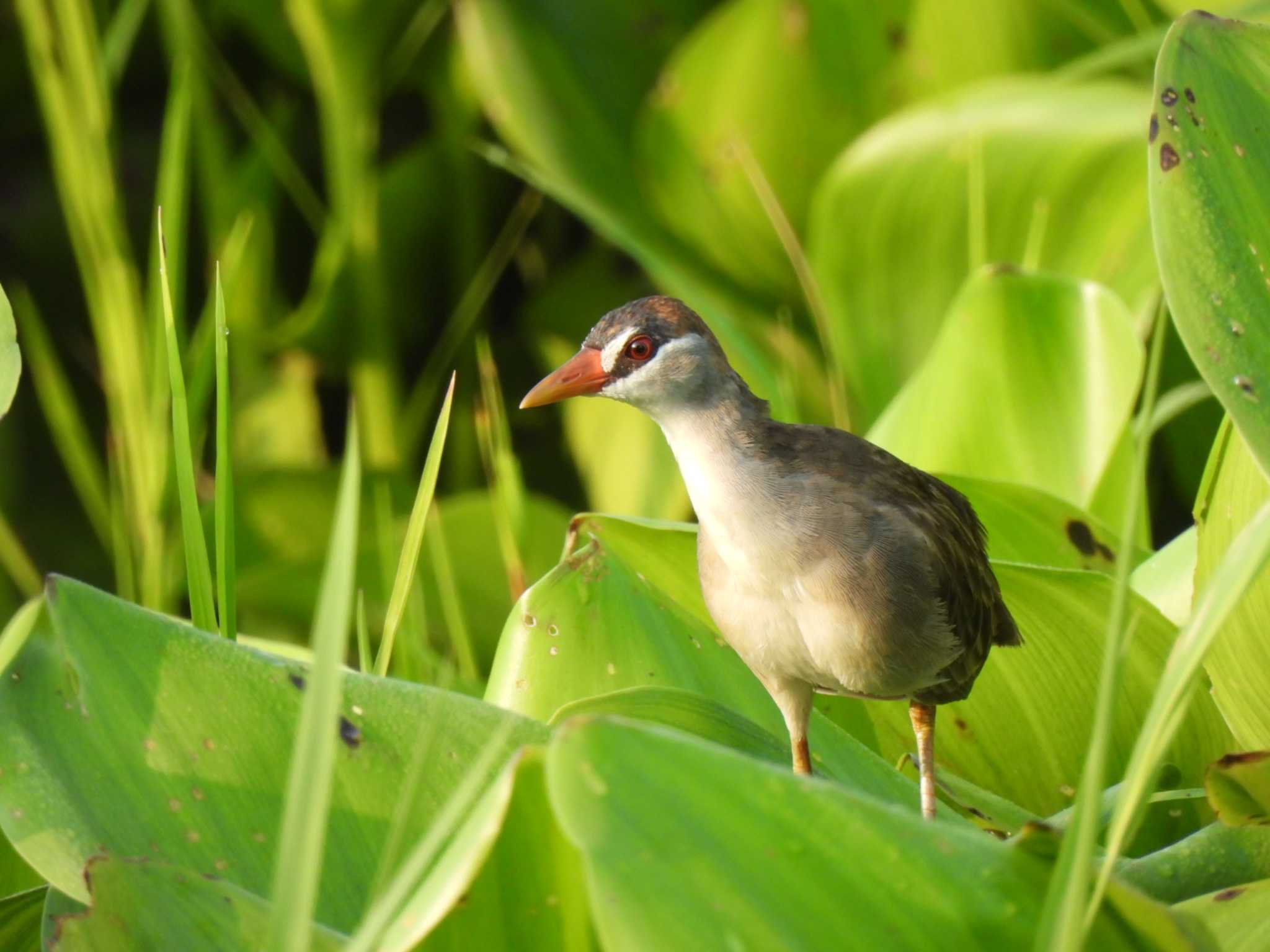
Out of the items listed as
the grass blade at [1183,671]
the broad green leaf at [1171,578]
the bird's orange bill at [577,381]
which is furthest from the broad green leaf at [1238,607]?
the bird's orange bill at [577,381]

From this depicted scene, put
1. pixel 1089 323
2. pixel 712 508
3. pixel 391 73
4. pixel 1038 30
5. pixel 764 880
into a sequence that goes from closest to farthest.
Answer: pixel 764 880, pixel 712 508, pixel 1089 323, pixel 1038 30, pixel 391 73

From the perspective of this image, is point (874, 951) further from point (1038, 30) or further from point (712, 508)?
point (1038, 30)

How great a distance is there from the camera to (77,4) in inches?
64.8

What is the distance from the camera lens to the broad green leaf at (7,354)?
2.74ft

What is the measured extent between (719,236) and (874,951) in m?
1.51

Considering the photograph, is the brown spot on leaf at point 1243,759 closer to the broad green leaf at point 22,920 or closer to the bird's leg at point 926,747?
the bird's leg at point 926,747

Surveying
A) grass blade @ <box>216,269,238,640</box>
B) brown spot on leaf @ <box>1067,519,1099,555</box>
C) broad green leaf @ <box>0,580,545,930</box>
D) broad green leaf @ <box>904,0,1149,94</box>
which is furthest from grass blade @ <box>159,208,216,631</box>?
broad green leaf @ <box>904,0,1149,94</box>

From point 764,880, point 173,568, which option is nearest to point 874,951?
point 764,880

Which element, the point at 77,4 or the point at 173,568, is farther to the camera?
the point at 173,568

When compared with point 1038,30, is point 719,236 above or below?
below

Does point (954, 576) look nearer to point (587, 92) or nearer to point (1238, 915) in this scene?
point (1238, 915)

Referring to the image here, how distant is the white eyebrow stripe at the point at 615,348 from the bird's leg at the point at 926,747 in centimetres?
31

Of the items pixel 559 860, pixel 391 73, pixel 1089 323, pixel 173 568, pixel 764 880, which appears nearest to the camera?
pixel 764 880

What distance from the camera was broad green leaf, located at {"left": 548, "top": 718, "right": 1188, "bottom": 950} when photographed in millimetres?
589
